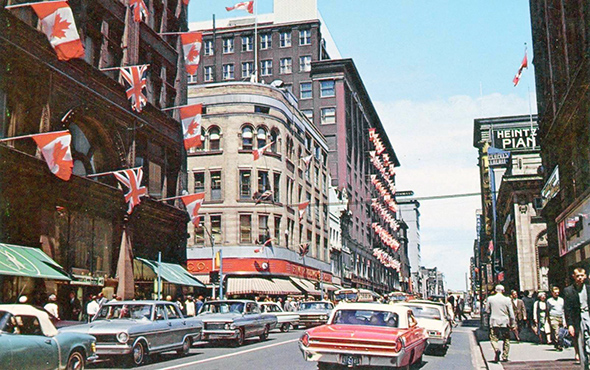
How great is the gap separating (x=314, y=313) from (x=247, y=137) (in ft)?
69.3

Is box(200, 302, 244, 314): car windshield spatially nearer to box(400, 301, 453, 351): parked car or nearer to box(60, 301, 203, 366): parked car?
box(60, 301, 203, 366): parked car

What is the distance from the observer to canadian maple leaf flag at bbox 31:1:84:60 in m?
20.3

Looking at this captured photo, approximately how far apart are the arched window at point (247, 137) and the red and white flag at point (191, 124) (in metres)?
17.9

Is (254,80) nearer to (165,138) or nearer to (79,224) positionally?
(165,138)

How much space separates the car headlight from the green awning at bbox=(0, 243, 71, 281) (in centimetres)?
539

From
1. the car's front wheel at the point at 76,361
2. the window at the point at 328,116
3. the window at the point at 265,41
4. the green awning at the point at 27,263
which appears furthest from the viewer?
the window at the point at 265,41

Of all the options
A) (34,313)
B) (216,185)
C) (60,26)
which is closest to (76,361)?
(34,313)

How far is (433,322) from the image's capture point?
1884 cm

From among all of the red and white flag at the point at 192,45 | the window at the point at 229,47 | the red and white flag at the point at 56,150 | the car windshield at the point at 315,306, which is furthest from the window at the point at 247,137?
the window at the point at 229,47

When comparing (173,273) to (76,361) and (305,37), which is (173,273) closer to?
(76,361)

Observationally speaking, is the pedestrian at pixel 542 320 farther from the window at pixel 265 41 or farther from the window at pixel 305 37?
the window at pixel 265 41

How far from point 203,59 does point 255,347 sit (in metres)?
70.0

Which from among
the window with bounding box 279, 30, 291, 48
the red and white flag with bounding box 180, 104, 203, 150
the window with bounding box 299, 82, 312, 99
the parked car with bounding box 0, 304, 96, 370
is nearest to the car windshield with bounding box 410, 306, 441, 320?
the parked car with bounding box 0, 304, 96, 370

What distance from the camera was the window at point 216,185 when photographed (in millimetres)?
50406
